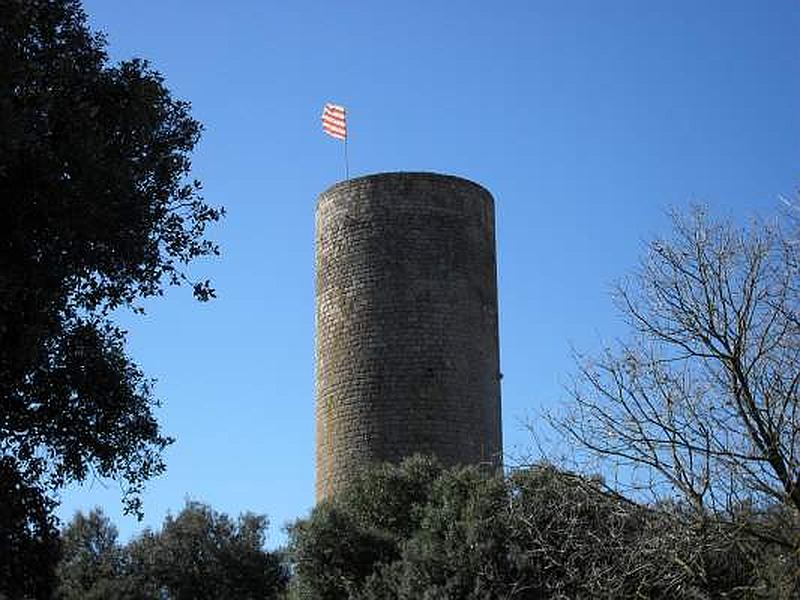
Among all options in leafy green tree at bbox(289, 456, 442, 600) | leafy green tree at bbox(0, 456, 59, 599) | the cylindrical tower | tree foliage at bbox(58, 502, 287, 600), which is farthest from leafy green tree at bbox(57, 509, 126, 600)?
leafy green tree at bbox(0, 456, 59, 599)

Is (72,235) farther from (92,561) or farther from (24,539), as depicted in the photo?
(92,561)

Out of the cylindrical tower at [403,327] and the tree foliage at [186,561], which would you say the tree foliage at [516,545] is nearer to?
the cylindrical tower at [403,327]

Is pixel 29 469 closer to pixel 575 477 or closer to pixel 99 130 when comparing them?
pixel 99 130

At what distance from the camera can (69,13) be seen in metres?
10.9

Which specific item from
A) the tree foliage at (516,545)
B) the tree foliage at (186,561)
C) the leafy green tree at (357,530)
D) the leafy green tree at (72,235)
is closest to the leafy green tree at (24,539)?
the leafy green tree at (72,235)

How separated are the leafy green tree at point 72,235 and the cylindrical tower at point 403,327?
10793 millimetres

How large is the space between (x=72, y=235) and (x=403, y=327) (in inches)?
486

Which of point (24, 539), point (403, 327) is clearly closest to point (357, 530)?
point (403, 327)

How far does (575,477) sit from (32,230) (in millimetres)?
4306

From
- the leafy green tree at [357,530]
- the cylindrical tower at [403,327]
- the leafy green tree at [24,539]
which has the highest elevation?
the cylindrical tower at [403,327]

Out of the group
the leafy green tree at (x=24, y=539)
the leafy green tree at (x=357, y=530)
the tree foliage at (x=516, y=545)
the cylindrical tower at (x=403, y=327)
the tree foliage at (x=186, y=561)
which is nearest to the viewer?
the tree foliage at (x=516, y=545)

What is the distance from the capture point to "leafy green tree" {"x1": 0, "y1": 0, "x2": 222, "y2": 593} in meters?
10.1

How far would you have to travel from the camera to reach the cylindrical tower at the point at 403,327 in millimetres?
22078

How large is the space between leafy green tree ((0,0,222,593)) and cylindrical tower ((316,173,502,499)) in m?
10.8
